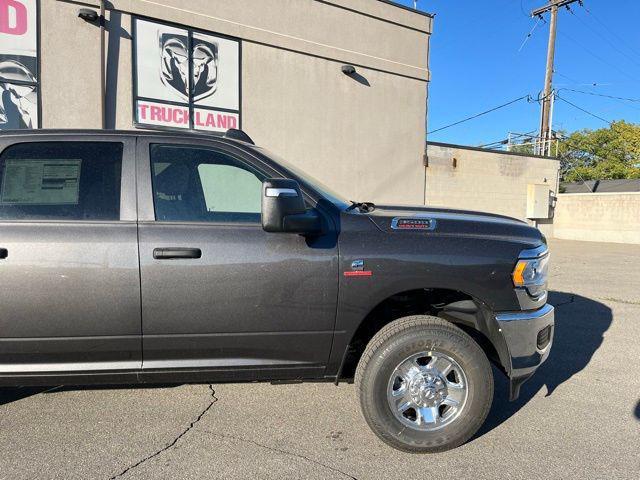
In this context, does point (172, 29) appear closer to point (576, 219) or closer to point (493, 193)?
point (493, 193)

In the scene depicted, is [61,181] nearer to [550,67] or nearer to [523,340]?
[523,340]

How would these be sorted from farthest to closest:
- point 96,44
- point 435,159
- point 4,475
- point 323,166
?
point 435,159 < point 323,166 < point 96,44 < point 4,475

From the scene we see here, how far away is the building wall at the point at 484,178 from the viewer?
15281mm

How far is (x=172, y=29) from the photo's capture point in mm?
9961

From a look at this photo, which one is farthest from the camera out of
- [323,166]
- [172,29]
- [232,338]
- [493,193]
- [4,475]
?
[493,193]

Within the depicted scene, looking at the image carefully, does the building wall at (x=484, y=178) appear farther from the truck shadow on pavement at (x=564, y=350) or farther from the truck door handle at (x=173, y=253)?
the truck door handle at (x=173, y=253)

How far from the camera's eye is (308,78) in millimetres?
11852

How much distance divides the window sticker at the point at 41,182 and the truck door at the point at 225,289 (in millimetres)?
423

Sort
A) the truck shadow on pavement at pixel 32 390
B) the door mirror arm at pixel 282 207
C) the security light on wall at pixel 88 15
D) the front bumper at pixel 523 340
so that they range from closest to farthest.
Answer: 1. the door mirror arm at pixel 282 207
2. the front bumper at pixel 523 340
3. the truck shadow on pavement at pixel 32 390
4. the security light on wall at pixel 88 15

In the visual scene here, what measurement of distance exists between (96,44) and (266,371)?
8.97 meters

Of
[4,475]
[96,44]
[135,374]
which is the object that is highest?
[96,44]

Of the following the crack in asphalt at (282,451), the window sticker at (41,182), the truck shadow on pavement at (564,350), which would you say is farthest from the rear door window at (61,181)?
the truck shadow on pavement at (564,350)

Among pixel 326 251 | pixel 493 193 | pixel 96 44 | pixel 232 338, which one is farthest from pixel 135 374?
pixel 493 193

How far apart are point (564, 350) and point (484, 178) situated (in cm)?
1335
